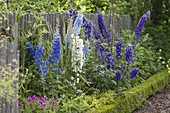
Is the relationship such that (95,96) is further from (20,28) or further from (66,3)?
(66,3)

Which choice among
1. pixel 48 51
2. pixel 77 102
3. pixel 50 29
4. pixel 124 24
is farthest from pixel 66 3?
pixel 77 102

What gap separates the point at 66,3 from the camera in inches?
377

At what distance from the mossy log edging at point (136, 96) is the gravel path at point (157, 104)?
9 cm

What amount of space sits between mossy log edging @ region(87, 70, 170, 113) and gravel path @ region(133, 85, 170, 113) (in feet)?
0.30

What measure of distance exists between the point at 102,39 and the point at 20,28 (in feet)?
7.66

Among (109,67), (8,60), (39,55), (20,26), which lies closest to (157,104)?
(109,67)

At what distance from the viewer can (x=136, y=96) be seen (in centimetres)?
745

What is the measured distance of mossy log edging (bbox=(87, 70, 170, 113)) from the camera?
624 cm

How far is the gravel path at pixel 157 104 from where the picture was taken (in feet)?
24.4

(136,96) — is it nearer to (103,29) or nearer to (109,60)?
(109,60)

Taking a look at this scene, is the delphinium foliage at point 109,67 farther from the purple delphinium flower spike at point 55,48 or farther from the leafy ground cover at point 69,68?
the purple delphinium flower spike at point 55,48

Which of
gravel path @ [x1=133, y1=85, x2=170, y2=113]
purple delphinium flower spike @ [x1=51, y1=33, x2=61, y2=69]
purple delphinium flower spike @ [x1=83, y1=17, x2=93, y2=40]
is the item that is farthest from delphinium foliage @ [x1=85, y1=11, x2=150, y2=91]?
purple delphinium flower spike @ [x1=51, y1=33, x2=61, y2=69]

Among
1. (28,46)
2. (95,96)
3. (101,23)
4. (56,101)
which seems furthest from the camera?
(101,23)

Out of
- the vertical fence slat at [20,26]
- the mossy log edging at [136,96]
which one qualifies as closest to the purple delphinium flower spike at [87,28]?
the vertical fence slat at [20,26]
